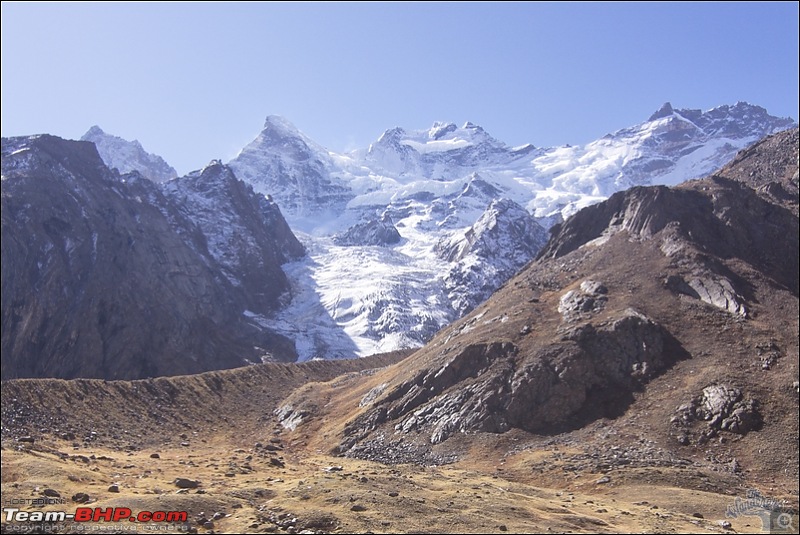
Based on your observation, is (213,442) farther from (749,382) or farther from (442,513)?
(749,382)

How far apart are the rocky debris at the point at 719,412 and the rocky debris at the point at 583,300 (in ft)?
63.1

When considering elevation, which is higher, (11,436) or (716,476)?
(11,436)

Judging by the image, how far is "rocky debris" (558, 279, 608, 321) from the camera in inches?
3022

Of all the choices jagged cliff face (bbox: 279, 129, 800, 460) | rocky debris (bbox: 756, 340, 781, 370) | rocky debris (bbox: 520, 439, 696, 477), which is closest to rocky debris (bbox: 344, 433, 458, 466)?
jagged cliff face (bbox: 279, 129, 800, 460)

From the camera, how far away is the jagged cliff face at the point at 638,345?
5947 cm

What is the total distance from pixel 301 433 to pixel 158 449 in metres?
17.8

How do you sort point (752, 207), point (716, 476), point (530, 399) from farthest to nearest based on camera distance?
1. point (752, 207)
2. point (530, 399)
3. point (716, 476)

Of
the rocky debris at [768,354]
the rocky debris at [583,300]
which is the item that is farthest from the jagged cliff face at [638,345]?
the rocky debris at [583,300]

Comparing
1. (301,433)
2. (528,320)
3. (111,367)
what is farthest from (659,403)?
(111,367)

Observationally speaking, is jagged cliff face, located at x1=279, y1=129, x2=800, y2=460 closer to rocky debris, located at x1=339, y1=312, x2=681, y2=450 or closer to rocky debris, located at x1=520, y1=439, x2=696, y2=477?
rocky debris, located at x1=339, y1=312, x2=681, y2=450

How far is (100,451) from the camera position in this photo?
59688 millimetres

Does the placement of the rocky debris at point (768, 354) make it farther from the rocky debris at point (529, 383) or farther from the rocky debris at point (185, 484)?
the rocky debris at point (185, 484)

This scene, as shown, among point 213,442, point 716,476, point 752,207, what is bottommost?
point 716,476

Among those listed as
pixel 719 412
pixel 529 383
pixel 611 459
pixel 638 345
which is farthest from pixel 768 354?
pixel 529 383
